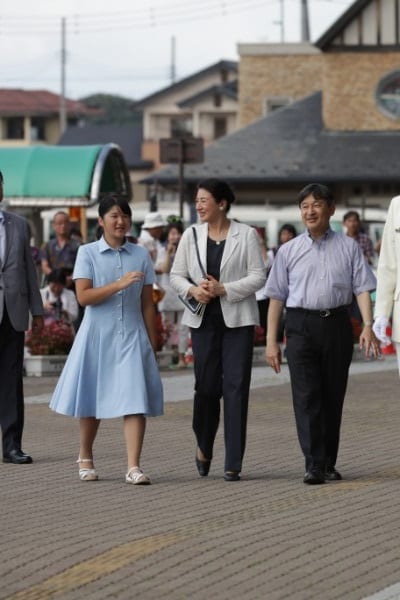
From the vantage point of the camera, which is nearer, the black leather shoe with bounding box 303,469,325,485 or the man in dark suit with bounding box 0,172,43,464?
the black leather shoe with bounding box 303,469,325,485

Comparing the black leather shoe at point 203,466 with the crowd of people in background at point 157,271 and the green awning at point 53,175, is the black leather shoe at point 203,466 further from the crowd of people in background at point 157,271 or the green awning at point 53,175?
the green awning at point 53,175

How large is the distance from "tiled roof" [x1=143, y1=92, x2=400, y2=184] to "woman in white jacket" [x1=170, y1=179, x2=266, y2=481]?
129 feet

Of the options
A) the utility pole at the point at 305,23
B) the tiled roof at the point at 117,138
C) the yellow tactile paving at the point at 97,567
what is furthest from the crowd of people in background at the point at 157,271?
the tiled roof at the point at 117,138

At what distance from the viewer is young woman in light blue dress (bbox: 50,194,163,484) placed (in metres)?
10.7

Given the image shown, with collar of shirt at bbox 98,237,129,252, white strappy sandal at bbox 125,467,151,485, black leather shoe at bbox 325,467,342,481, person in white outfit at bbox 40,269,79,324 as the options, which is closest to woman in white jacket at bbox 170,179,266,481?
collar of shirt at bbox 98,237,129,252

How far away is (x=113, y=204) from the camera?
10.8 metres

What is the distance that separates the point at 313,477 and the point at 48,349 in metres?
10.5

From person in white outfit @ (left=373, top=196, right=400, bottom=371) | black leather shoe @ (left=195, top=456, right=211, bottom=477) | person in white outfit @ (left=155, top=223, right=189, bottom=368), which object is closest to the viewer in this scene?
person in white outfit @ (left=373, top=196, right=400, bottom=371)

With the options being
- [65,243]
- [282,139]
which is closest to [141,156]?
[282,139]

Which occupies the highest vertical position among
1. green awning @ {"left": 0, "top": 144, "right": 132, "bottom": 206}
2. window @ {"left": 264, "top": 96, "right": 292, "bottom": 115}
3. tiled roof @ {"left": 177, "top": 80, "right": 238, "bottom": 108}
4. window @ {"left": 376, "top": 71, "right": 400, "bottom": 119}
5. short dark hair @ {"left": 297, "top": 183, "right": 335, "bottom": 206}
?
tiled roof @ {"left": 177, "top": 80, "right": 238, "bottom": 108}

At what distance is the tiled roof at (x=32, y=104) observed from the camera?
103 m

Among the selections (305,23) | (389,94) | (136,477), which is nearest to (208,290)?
(136,477)

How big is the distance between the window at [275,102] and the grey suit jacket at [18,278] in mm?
53940

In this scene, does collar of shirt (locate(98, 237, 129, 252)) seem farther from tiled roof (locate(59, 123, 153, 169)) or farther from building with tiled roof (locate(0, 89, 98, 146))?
building with tiled roof (locate(0, 89, 98, 146))
